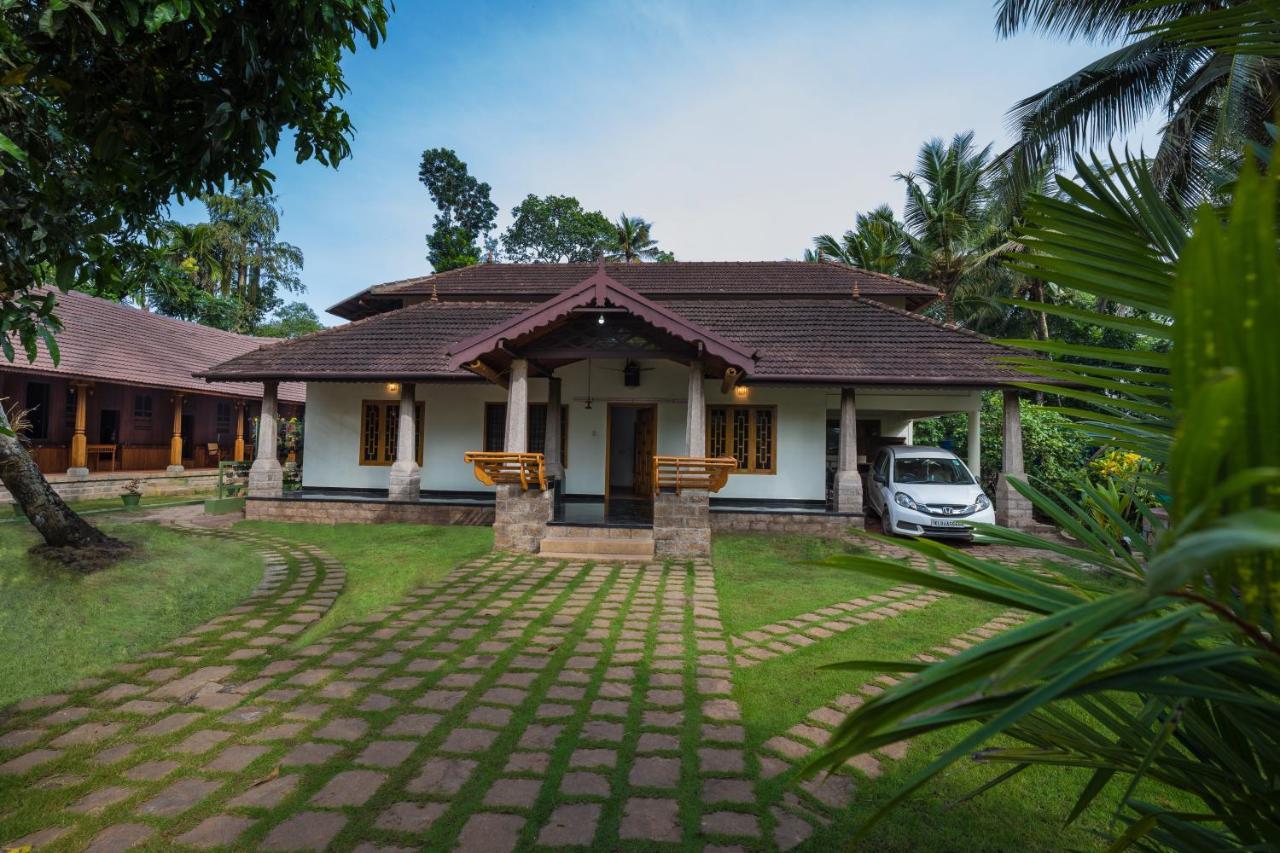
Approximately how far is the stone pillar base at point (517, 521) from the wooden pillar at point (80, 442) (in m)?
14.3

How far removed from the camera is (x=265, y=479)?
12305mm

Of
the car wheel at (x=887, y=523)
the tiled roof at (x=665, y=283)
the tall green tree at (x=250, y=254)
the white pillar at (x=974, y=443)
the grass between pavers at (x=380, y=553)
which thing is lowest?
the grass between pavers at (x=380, y=553)

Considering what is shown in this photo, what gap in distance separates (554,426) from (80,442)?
14.0 meters

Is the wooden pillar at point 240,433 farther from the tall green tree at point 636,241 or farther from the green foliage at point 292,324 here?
the tall green tree at point 636,241

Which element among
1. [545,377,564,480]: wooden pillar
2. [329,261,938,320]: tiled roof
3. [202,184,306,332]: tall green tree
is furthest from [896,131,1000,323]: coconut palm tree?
[202,184,306,332]: tall green tree

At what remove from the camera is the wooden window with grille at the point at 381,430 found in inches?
537

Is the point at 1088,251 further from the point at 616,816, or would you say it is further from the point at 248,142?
the point at 248,142

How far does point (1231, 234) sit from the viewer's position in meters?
0.54

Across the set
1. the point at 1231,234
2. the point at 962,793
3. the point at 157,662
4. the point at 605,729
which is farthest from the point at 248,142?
the point at 962,793

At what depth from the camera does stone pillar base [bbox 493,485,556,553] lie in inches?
355

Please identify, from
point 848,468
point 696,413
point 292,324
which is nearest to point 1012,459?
point 848,468

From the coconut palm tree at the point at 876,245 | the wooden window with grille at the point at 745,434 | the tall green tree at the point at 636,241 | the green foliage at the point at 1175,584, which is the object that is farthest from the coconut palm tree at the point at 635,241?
the green foliage at the point at 1175,584

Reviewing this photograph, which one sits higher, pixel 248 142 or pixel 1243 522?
pixel 248 142

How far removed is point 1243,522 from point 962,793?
10.9 feet
